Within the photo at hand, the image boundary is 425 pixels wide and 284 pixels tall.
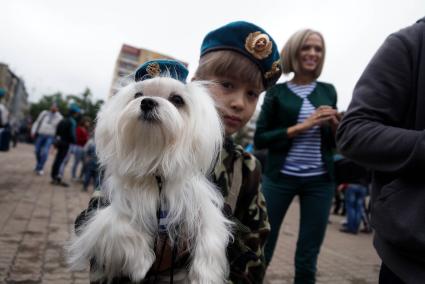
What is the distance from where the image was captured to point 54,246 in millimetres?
4328

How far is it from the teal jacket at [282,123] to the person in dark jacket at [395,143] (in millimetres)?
1267

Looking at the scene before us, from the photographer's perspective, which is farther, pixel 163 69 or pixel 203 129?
pixel 163 69

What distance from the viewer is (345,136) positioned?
1388 mm

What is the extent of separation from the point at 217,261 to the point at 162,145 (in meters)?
0.47

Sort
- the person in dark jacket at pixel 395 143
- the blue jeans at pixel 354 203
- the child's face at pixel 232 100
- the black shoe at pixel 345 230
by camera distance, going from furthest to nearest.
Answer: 1. the black shoe at pixel 345 230
2. the blue jeans at pixel 354 203
3. the child's face at pixel 232 100
4. the person in dark jacket at pixel 395 143

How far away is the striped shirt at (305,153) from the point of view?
103 inches

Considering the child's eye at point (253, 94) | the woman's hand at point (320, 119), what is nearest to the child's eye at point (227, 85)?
the child's eye at point (253, 94)

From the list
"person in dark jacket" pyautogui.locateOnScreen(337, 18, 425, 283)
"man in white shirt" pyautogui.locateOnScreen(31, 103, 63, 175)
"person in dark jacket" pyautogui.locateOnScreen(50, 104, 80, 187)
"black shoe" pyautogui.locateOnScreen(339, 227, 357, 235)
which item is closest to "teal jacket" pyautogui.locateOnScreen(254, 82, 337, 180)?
"person in dark jacket" pyautogui.locateOnScreen(337, 18, 425, 283)

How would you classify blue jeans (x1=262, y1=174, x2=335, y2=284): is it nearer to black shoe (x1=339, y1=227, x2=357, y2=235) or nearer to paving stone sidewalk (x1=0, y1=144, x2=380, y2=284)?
paving stone sidewalk (x1=0, y1=144, x2=380, y2=284)

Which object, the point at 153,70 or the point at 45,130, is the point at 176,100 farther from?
the point at 45,130

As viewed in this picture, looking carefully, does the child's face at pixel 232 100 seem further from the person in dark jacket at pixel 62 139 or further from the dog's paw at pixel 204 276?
the person in dark jacket at pixel 62 139

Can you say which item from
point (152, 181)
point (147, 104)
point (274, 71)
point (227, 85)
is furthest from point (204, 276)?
point (274, 71)

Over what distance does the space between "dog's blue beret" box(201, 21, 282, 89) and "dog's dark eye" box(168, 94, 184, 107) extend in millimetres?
551

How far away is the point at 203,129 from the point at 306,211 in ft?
5.00
